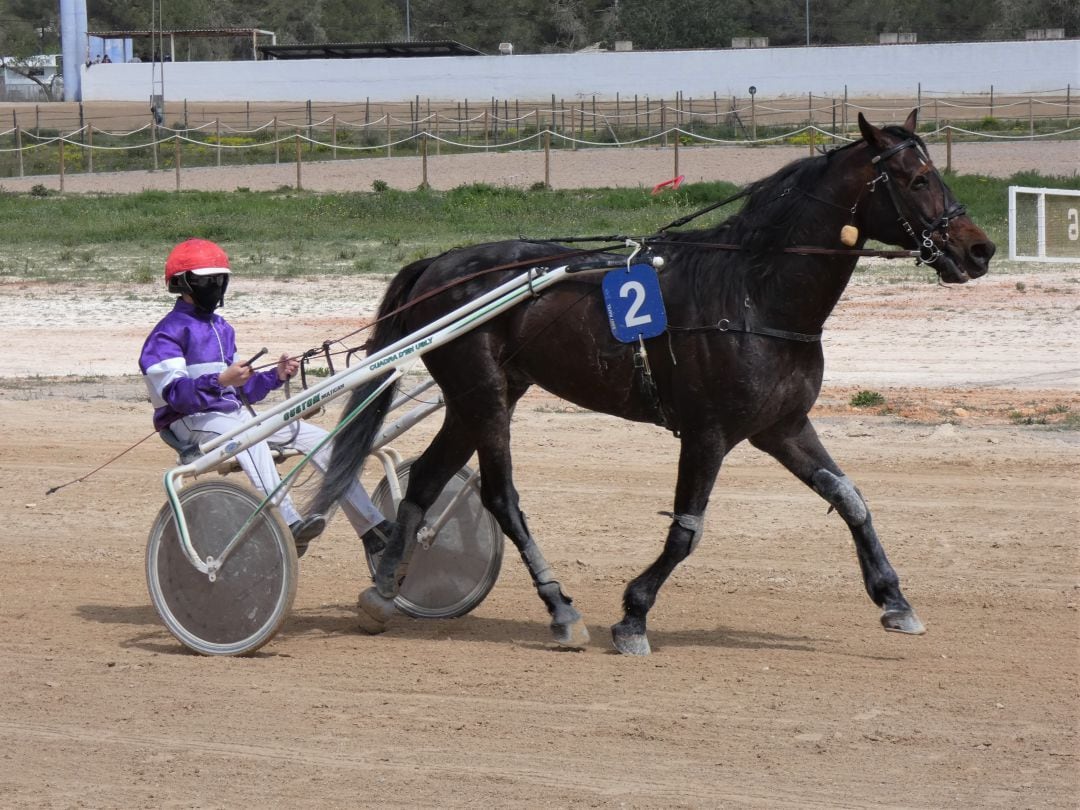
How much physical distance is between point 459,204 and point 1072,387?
15789 mm

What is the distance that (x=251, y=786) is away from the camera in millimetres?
4203

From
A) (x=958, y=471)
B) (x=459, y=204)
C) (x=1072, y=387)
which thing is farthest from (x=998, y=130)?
(x=958, y=471)

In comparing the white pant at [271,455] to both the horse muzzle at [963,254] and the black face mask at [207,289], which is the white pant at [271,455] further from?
the horse muzzle at [963,254]

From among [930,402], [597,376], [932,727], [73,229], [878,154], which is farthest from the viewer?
[73,229]

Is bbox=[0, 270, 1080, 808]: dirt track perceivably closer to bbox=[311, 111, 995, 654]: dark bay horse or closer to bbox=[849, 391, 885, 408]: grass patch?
bbox=[311, 111, 995, 654]: dark bay horse

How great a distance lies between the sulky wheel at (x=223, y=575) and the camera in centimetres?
556

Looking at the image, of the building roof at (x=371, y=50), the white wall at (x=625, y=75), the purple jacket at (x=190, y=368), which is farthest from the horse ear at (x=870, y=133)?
the building roof at (x=371, y=50)

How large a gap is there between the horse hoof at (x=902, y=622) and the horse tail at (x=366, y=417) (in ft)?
7.03

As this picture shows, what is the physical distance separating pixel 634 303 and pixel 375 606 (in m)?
1.63

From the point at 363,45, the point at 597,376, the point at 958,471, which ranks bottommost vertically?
the point at 958,471

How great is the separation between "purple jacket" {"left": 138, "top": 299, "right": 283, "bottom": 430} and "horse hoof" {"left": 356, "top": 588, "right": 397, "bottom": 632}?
35.8 inches

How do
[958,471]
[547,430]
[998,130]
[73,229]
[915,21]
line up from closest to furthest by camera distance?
[958,471], [547,430], [73,229], [998,130], [915,21]

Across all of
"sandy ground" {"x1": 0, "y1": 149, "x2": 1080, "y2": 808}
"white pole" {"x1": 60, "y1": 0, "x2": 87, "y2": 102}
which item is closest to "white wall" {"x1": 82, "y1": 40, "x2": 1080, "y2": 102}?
"white pole" {"x1": 60, "y1": 0, "x2": 87, "y2": 102}

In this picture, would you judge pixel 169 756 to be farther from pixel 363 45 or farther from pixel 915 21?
pixel 915 21
